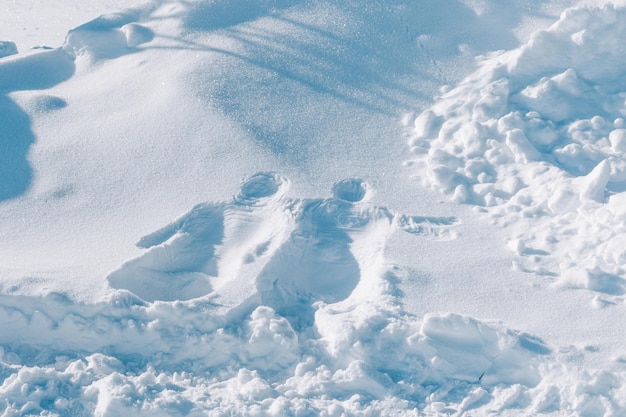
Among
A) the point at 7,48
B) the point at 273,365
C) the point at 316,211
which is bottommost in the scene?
the point at 273,365

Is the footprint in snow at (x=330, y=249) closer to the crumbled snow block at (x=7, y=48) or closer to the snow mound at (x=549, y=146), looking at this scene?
the snow mound at (x=549, y=146)

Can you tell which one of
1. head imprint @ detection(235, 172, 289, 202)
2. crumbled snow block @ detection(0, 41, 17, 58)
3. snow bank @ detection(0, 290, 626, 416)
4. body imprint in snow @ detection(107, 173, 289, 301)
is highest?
crumbled snow block @ detection(0, 41, 17, 58)

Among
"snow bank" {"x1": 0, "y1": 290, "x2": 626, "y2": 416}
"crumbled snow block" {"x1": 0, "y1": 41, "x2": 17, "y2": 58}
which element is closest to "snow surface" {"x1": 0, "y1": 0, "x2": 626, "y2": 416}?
"snow bank" {"x1": 0, "y1": 290, "x2": 626, "y2": 416}

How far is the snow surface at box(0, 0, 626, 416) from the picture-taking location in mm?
4695

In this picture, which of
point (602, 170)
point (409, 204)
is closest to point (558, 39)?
point (602, 170)

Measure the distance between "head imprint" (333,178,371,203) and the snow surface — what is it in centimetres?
2

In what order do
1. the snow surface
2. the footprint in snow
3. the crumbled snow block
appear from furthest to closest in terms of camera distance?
the crumbled snow block, the footprint in snow, the snow surface

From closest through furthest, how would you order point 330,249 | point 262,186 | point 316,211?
point 330,249
point 316,211
point 262,186

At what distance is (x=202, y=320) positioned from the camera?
16.1 feet

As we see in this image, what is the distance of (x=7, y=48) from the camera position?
7.23 meters

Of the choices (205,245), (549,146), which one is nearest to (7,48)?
(205,245)

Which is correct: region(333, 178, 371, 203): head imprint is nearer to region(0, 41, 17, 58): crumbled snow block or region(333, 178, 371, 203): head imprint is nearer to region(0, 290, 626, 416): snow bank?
region(0, 290, 626, 416): snow bank

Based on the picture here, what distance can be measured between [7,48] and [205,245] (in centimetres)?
287

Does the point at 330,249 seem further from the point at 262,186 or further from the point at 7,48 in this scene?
the point at 7,48
